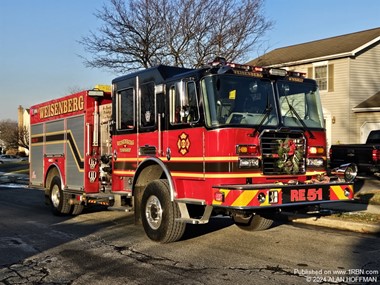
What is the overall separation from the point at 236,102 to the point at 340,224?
3.76m

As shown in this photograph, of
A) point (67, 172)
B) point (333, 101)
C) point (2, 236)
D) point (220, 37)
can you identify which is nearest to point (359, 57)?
point (333, 101)

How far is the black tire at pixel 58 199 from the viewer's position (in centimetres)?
1044

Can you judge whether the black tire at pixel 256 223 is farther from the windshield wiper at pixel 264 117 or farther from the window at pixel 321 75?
the window at pixel 321 75

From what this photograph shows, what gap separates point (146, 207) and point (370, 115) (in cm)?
1834

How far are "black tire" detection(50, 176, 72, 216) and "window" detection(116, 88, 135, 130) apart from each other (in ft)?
9.19

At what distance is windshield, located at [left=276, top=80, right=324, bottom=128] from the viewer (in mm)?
7062

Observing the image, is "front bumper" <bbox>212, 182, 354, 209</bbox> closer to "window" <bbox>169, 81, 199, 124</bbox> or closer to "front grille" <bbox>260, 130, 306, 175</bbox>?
"front grille" <bbox>260, 130, 306, 175</bbox>

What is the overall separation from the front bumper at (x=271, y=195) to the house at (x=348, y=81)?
16585 mm

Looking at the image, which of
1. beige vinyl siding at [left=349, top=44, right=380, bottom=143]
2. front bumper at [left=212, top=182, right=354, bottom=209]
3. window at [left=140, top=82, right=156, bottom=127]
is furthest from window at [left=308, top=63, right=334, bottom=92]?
front bumper at [left=212, top=182, right=354, bottom=209]

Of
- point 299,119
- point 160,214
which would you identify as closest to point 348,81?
point 299,119

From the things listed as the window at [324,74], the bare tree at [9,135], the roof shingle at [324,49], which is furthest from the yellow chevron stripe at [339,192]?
the bare tree at [9,135]

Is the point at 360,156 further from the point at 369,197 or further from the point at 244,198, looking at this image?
the point at 244,198

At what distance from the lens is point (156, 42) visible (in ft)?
63.3

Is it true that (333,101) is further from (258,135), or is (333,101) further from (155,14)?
(258,135)
